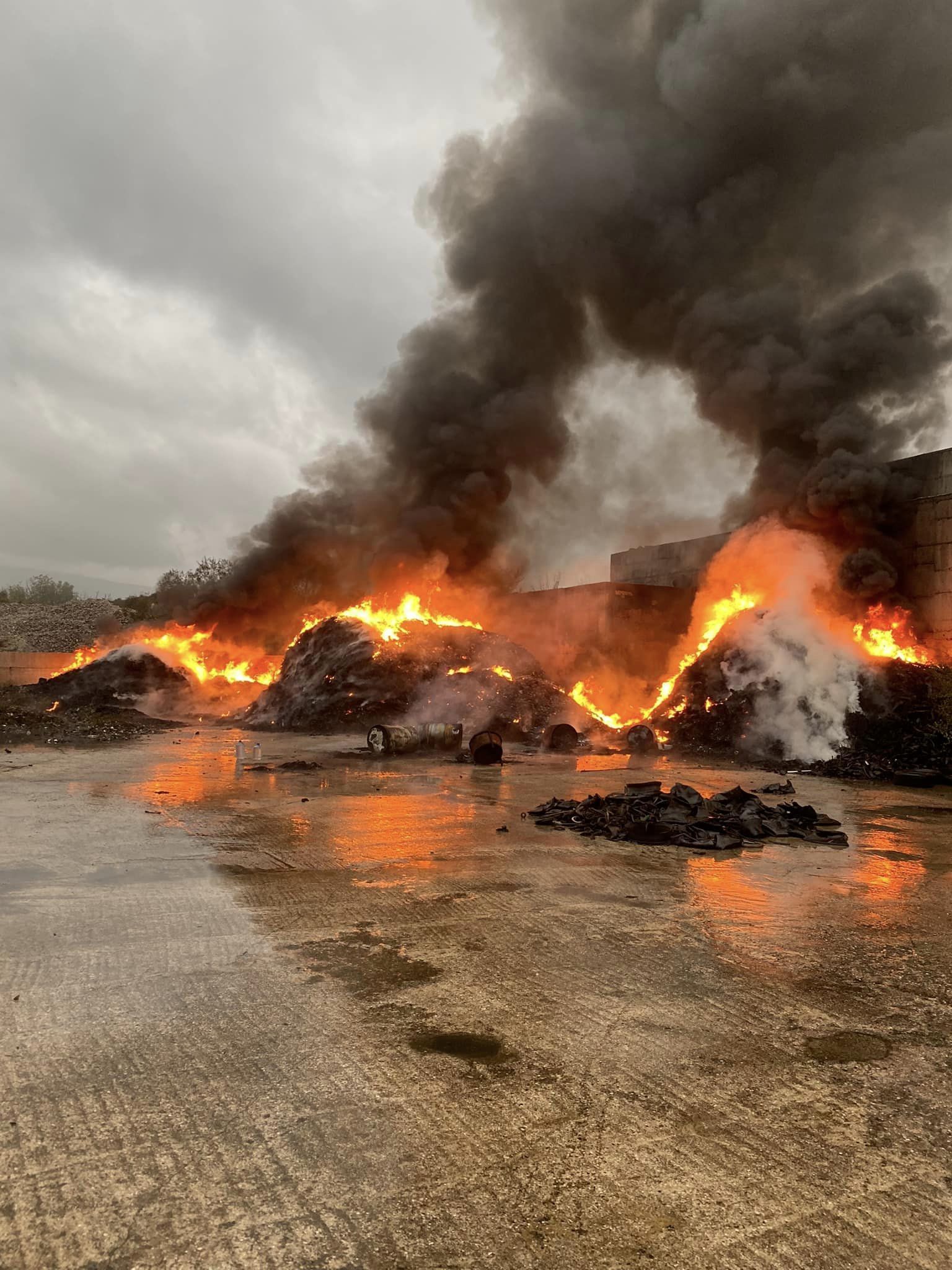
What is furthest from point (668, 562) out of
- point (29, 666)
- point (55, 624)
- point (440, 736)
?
point (55, 624)

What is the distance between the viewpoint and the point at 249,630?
31219 millimetres

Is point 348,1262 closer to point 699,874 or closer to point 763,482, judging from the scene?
point 699,874

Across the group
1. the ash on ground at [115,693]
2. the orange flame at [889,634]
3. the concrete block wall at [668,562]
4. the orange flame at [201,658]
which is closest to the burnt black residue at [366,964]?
the orange flame at [889,634]

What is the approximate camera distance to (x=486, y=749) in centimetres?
1564

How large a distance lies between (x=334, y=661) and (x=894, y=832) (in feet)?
57.3

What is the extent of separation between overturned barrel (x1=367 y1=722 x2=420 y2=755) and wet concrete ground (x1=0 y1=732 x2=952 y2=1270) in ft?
32.1

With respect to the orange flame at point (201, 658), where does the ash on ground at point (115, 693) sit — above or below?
below

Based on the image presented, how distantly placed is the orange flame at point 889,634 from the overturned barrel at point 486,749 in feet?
35.1

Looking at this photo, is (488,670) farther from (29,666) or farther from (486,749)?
(29,666)

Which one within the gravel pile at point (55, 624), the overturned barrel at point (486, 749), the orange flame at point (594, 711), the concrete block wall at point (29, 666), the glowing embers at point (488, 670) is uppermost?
the gravel pile at point (55, 624)

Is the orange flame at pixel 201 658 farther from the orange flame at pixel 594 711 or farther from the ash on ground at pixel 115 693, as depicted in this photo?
the orange flame at pixel 594 711

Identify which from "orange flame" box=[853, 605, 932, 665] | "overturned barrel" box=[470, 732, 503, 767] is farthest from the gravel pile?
"orange flame" box=[853, 605, 932, 665]

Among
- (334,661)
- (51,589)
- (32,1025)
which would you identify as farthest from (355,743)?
(51,589)

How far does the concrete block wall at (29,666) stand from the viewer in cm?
3325
